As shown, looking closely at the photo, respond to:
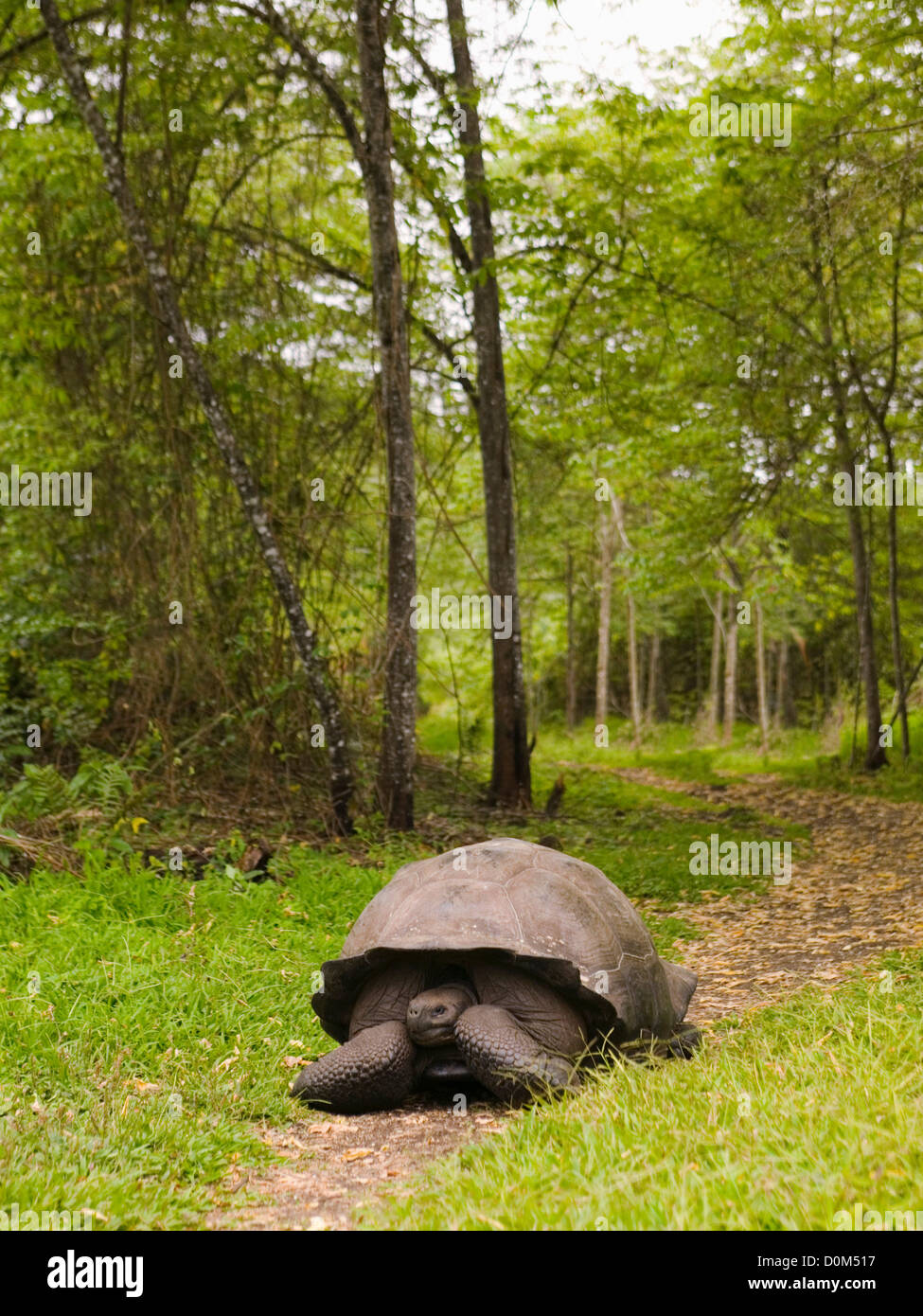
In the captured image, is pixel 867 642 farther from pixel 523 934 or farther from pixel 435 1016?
pixel 435 1016

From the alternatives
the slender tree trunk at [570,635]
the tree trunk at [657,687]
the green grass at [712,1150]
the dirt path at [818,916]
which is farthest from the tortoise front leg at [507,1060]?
the tree trunk at [657,687]

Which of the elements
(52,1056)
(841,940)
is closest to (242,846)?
(52,1056)

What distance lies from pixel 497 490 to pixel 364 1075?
10.1m

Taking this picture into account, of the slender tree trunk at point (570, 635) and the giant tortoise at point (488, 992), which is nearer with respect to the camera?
the giant tortoise at point (488, 992)

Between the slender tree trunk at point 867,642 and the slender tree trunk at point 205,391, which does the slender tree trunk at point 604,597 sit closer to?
the slender tree trunk at point 867,642

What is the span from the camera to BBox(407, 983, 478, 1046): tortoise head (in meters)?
4.64

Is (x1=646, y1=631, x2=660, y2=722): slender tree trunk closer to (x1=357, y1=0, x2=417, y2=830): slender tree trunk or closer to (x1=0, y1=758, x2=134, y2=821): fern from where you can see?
(x1=357, y1=0, x2=417, y2=830): slender tree trunk

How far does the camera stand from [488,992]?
15.7ft

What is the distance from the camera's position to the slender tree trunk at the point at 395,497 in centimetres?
1060

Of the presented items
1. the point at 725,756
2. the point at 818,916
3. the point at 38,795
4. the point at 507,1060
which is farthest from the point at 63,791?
the point at 725,756

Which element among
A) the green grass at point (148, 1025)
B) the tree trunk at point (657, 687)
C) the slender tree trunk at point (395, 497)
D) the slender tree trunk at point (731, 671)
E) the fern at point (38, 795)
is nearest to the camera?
the green grass at point (148, 1025)

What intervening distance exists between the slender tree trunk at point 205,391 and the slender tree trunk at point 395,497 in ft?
1.97

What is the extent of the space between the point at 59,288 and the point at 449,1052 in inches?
390

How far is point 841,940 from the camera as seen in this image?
7555 millimetres
